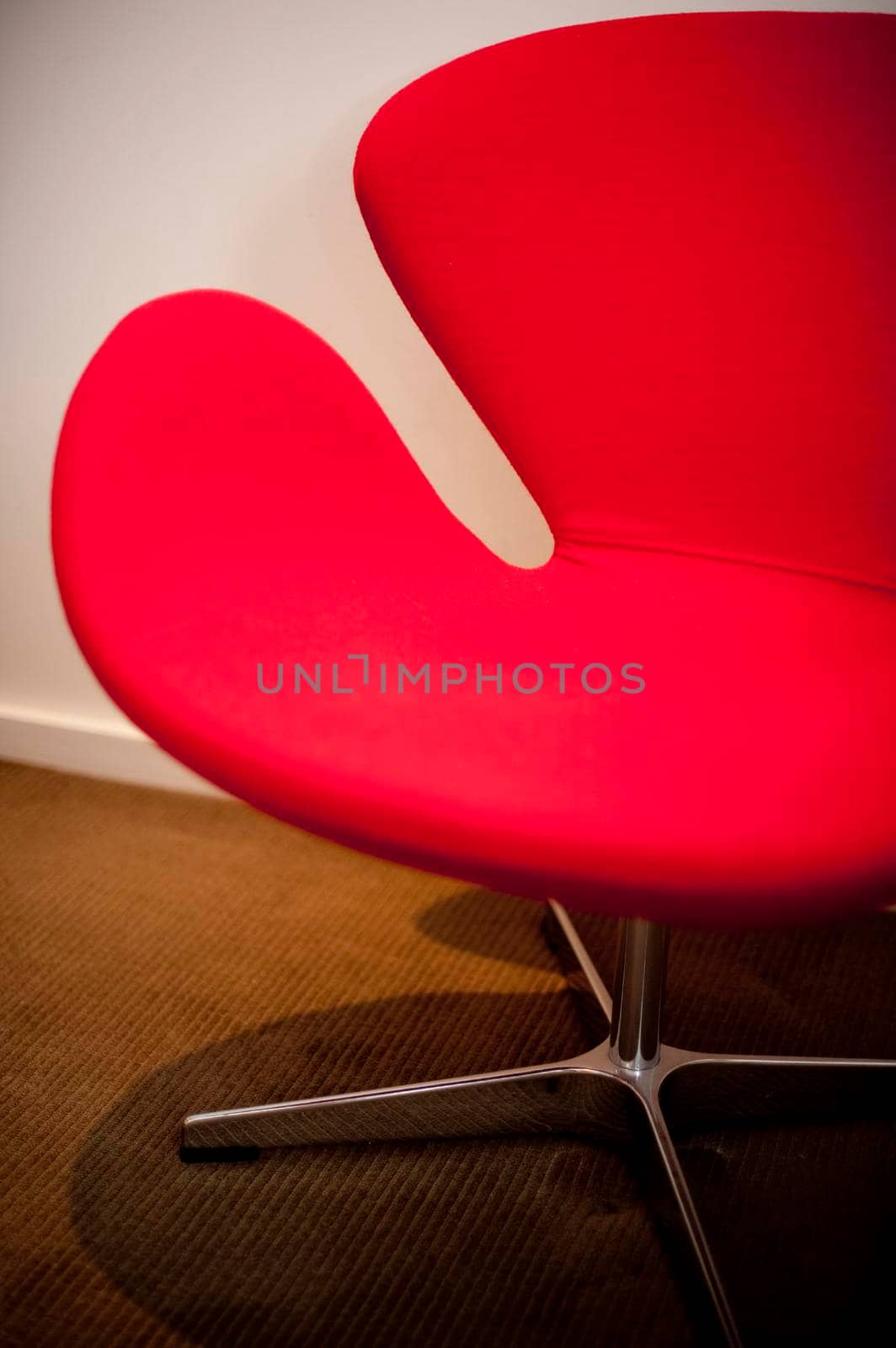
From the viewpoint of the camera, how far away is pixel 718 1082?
96cm

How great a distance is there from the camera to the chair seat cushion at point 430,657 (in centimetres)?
55

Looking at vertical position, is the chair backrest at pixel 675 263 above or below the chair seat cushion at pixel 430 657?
above

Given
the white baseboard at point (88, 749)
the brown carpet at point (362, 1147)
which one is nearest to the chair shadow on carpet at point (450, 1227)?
the brown carpet at point (362, 1147)

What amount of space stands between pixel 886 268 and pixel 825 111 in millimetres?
130

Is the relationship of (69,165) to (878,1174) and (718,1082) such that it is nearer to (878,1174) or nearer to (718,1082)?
(718,1082)

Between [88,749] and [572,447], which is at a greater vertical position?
[572,447]

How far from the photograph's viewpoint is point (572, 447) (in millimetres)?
1012

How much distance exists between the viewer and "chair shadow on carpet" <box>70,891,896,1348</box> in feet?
2.65

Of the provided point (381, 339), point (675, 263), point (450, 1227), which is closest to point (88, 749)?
point (381, 339)

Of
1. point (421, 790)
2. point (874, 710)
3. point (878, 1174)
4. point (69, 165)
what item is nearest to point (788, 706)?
point (874, 710)

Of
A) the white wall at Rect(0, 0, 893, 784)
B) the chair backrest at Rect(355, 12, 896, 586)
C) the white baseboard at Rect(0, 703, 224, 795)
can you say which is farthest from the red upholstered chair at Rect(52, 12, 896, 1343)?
the white baseboard at Rect(0, 703, 224, 795)

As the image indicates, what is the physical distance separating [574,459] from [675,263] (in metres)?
0.18

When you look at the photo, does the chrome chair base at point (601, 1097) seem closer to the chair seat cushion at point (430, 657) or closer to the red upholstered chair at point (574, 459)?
the red upholstered chair at point (574, 459)

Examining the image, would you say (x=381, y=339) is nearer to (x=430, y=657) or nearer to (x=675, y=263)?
(x=675, y=263)
